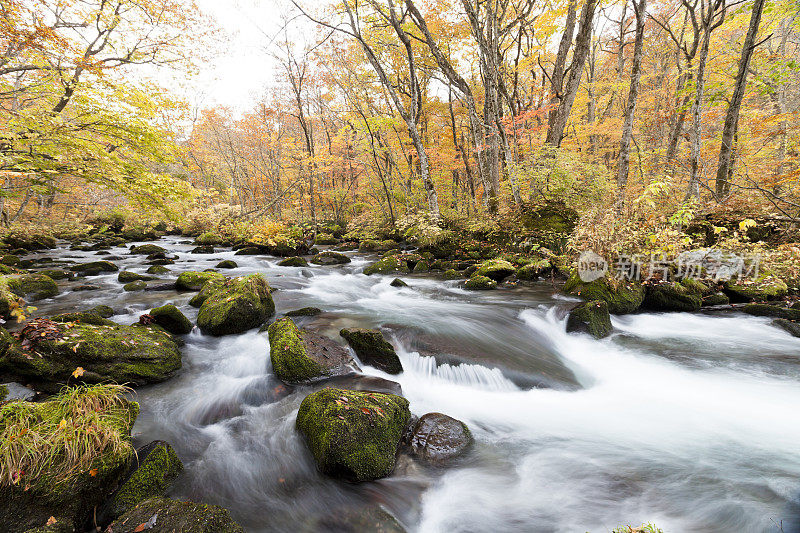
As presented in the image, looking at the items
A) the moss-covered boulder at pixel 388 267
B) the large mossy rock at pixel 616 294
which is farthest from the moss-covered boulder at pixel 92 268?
the large mossy rock at pixel 616 294

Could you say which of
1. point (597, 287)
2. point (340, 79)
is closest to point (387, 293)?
point (597, 287)

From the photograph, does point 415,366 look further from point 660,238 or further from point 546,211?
point 546,211

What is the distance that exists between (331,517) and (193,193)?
8506mm

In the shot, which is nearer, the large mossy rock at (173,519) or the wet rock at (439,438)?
the large mossy rock at (173,519)

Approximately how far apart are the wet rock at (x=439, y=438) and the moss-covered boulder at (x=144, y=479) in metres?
2.26

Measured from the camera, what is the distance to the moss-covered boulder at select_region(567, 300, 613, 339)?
6215 millimetres

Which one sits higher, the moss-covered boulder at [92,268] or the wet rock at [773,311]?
the wet rock at [773,311]

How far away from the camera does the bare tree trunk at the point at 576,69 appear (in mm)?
9789

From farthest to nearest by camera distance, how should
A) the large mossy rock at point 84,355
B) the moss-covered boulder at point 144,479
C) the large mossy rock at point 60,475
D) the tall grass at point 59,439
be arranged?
the large mossy rock at point 84,355 → the moss-covered boulder at point 144,479 → the tall grass at point 59,439 → the large mossy rock at point 60,475

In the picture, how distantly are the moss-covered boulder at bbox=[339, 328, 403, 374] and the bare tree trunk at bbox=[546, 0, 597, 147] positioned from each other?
10.0m

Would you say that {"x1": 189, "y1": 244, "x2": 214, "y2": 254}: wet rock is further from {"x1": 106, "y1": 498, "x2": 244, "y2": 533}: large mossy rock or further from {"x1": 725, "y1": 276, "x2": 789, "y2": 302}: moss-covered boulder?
{"x1": 725, "y1": 276, "x2": 789, "y2": 302}: moss-covered boulder

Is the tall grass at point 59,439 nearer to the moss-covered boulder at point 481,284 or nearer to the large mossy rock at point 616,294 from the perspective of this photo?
the moss-covered boulder at point 481,284

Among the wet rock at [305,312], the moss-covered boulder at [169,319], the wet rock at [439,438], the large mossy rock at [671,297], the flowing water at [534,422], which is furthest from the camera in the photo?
the large mossy rock at [671,297]

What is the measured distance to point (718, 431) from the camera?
148 inches
